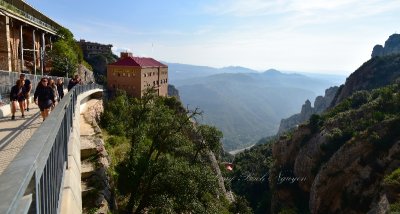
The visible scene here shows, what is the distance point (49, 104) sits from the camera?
Result: 14.0 m

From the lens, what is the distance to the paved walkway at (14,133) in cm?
823

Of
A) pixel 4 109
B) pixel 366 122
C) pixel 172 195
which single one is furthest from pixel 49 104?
pixel 366 122

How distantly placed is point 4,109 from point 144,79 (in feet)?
164

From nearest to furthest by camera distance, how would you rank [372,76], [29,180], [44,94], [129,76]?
[29,180]
[44,94]
[129,76]
[372,76]

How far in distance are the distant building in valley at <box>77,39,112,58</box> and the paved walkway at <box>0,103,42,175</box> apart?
82.9 m

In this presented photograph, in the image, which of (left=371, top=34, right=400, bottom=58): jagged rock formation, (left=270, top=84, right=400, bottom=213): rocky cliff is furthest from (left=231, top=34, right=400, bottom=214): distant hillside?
(left=371, top=34, right=400, bottom=58): jagged rock formation

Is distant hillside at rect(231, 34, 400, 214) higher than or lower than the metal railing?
lower

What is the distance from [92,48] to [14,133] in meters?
93.2

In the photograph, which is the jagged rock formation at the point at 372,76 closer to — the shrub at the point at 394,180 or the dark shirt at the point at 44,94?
the shrub at the point at 394,180

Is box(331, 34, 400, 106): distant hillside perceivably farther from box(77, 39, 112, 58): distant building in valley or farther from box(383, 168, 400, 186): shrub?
box(77, 39, 112, 58): distant building in valley

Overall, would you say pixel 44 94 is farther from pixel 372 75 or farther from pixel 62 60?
pixel 372 75

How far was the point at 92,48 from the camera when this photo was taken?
9994 cm

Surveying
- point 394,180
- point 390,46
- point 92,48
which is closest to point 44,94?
point 394,180

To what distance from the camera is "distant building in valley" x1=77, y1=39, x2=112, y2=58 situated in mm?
96113
